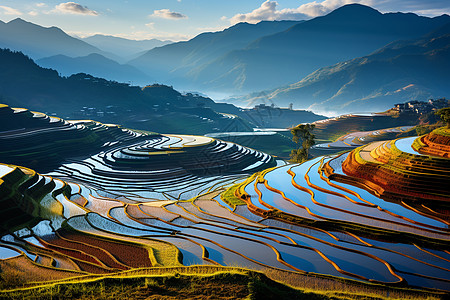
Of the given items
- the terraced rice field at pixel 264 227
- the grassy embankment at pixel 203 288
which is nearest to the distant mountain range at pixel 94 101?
the terraced rice field at pixel 264 227

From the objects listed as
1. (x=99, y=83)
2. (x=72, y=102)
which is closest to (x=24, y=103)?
(x=72, y=102)

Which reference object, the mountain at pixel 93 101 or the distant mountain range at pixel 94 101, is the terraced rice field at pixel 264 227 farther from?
the mountain at pixel 93 101

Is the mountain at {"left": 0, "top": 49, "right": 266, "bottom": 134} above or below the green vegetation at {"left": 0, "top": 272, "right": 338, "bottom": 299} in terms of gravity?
above

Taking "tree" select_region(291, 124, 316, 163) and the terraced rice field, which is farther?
"tree" select_region(291, 124, 316, 163)

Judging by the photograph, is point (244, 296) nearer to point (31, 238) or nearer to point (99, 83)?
point (31, 238)

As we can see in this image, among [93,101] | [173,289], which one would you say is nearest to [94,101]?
[93,101]

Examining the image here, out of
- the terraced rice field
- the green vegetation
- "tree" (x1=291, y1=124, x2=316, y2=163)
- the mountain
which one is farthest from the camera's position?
the mountain

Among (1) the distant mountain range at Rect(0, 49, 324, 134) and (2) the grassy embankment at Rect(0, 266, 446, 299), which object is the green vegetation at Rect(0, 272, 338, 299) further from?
(1) the distant mountain range at Rect(0, 49, 324, 134)

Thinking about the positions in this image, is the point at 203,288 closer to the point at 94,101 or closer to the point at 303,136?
the point at 303,136

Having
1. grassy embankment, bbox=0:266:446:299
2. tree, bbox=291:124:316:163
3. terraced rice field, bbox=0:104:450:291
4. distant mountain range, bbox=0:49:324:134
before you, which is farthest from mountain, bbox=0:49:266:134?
grassy embankment, bbox=0:266:446:299
